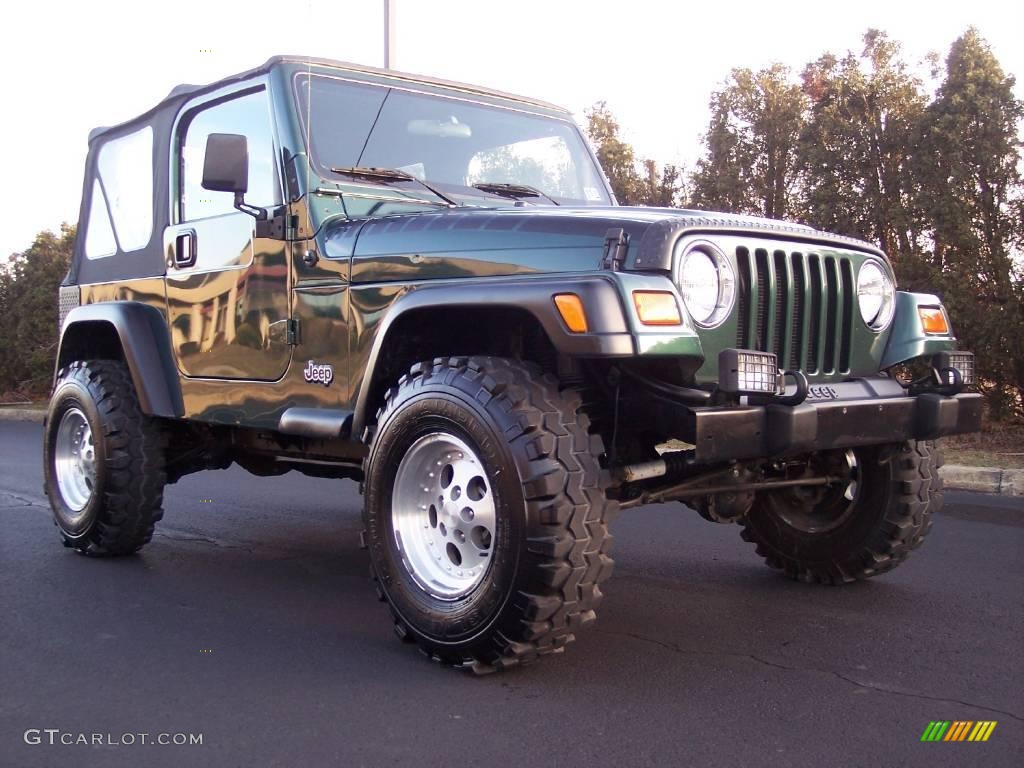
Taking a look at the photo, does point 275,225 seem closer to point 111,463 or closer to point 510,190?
point 510,190

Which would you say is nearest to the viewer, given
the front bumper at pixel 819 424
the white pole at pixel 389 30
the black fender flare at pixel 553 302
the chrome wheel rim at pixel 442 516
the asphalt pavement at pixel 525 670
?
the asphalt pavement at pixel 525 670

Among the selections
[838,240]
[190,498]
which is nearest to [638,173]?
[190,498]

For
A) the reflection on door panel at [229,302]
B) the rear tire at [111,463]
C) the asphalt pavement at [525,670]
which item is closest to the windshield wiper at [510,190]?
the reflection on door panel at [229,302]

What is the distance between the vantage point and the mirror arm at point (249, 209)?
4438 millimetres

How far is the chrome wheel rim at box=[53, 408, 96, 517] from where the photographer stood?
563 cm

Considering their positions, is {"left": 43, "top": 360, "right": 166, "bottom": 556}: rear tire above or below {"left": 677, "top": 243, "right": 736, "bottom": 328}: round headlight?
below

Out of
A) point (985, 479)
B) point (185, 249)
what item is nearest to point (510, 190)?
point (185, 249)

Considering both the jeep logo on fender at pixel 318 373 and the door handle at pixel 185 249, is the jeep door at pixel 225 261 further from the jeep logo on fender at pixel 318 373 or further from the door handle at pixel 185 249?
the jeep logo on fender at pixel 318 373

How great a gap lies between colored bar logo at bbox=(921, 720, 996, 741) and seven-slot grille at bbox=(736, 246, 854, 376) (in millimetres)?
1294

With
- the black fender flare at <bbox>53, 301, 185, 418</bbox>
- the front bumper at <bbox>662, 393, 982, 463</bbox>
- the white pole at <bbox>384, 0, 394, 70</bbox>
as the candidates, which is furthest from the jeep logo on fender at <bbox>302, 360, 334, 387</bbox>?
the white pole at <bbox>384, 0, 394, 70</bbox>

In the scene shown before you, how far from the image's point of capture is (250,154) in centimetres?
468

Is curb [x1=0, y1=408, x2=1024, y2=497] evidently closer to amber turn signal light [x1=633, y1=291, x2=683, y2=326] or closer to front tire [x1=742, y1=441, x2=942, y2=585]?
front tire [x1=742, y1=441, x2=942, y2=585]

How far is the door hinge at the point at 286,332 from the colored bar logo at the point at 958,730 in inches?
107

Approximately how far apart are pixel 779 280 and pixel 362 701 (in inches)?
79.6
